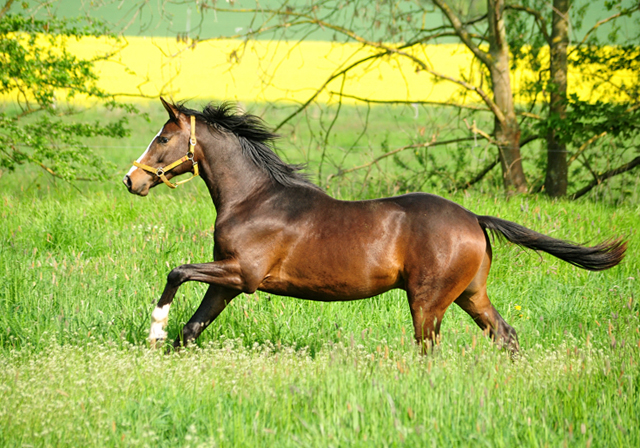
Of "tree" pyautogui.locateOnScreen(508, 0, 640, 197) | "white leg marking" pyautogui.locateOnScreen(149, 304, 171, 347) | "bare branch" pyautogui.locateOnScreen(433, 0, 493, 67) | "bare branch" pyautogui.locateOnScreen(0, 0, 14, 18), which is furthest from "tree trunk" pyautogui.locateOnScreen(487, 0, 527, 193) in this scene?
"bare branch" pyautogui.locateOnScreen(0, 0, 14, 18)

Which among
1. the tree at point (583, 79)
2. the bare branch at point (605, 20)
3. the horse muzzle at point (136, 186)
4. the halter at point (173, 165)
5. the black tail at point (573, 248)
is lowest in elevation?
the black tail at point (573, 248)

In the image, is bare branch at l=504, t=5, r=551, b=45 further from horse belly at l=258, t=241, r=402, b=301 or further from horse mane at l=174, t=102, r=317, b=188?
horse belly at l=258, t=241, r=402, b=301

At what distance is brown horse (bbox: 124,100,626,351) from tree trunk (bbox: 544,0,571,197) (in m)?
6.31

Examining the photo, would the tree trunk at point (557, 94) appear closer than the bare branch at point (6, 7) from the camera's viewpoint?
No

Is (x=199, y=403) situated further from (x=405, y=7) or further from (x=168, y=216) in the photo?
(x=405, y=7)

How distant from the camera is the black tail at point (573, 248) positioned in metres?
4.44

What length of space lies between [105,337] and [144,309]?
15.5 inches

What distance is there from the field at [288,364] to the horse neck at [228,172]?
3.62ft

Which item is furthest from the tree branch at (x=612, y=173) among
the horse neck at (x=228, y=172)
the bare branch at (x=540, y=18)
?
the horse neck at (x=228, y=172)

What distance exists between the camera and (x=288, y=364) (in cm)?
397

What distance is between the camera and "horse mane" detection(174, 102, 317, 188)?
4582 millimetres

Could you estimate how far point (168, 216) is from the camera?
8047 mm

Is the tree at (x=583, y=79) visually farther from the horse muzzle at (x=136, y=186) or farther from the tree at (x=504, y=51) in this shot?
the horse muzzle at (x=136, y=186)

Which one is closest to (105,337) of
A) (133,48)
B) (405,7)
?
(405,7)
